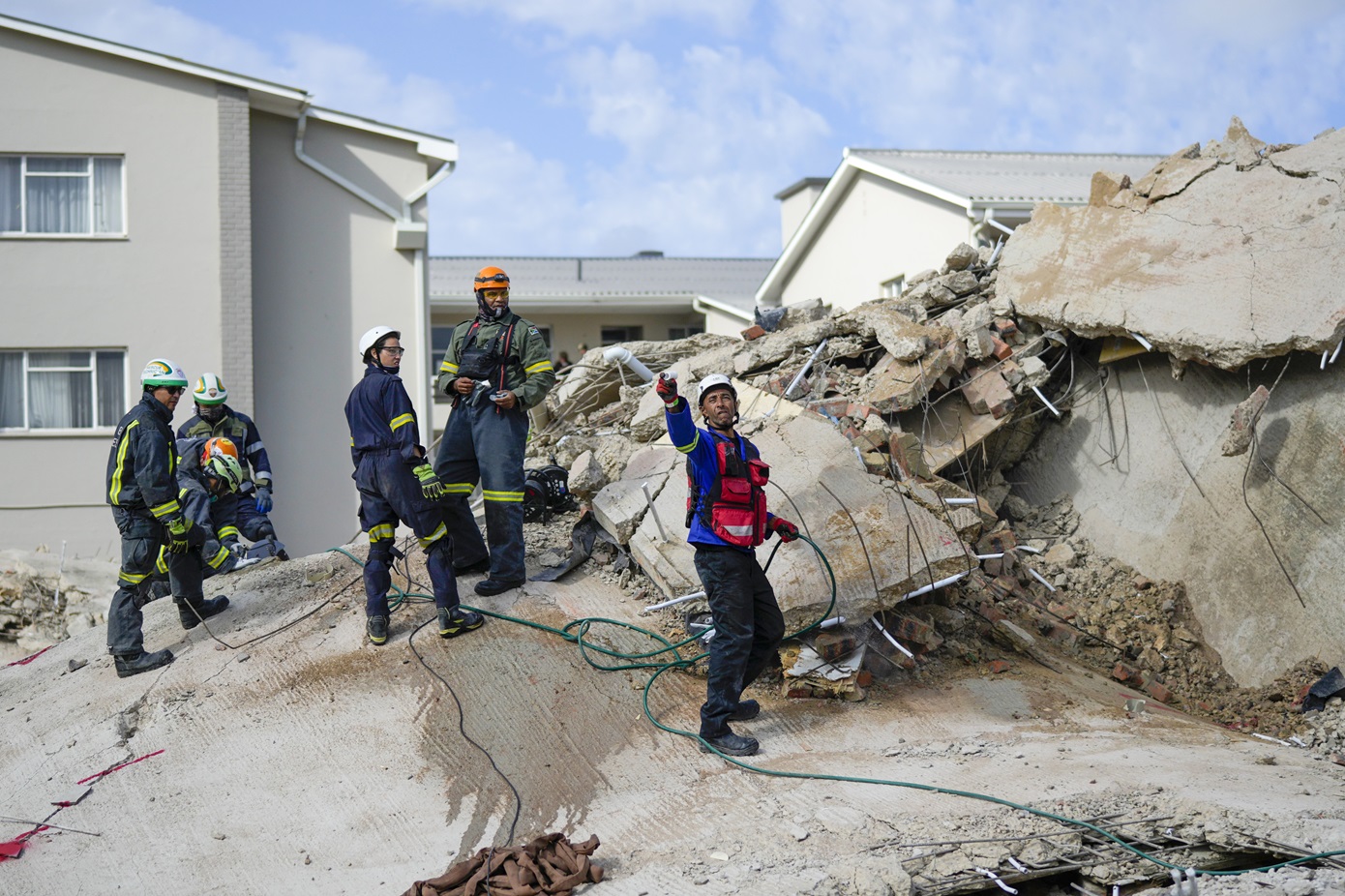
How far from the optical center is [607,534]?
7.92 m

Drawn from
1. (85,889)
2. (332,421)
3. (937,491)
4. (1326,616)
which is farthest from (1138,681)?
(332,421)

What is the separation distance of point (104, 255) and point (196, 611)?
340 inches

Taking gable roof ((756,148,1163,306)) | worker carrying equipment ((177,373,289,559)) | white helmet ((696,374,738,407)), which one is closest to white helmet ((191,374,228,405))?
worker carrying equipment ((177,373,289,559))

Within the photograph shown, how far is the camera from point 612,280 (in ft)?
80.7

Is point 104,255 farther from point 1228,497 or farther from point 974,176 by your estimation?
point 1228,497

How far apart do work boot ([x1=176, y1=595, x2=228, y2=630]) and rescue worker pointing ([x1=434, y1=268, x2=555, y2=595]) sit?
1.91 metres

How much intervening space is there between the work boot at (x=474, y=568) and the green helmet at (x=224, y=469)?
222 cm

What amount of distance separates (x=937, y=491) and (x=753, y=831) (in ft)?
10.8

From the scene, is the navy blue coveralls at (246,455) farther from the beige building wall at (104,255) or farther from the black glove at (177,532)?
the beige building wall at (104,255)

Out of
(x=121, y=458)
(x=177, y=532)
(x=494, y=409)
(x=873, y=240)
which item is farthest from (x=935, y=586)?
(x=873, y=240)

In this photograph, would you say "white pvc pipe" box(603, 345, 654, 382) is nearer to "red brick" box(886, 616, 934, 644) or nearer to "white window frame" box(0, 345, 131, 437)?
"red brick" box(886, 616, 934, 644)

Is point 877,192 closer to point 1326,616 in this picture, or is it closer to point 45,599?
point 1326,616

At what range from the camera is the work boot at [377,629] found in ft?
22.4

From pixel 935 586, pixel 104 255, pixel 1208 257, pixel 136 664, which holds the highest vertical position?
pixel 104 255
